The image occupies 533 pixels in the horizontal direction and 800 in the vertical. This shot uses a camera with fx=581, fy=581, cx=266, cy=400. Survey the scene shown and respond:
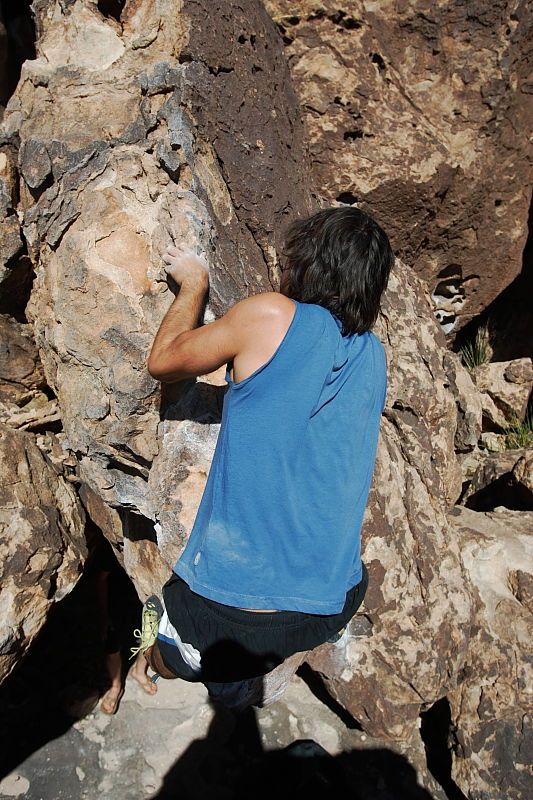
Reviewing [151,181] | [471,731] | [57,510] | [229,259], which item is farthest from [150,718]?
[151,181]

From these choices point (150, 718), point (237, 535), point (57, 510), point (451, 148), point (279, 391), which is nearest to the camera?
point (279, 391)

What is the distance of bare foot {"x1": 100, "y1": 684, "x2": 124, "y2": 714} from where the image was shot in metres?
2.95

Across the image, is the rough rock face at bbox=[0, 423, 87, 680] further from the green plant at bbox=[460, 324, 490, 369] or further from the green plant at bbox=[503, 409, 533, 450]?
the green plant at bbox=[460, 324, 490, 369]

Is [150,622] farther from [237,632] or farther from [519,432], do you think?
Result: [519,432]

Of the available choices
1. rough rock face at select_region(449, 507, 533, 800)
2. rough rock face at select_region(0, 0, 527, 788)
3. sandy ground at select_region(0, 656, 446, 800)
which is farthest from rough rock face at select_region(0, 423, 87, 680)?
rough rock face at select_region(449, 507, 533, 800)

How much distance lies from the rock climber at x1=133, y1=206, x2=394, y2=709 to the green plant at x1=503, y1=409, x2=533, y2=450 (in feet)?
10.5

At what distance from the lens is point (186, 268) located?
1.85m

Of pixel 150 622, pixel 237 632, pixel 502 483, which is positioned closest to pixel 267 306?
pixel 237 632

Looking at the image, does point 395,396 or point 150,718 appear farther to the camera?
point 150,718

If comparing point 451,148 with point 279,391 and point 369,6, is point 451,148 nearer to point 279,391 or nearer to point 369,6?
point 369,6

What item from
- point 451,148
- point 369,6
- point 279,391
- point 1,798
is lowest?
point 1,798

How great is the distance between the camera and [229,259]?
2164 mm

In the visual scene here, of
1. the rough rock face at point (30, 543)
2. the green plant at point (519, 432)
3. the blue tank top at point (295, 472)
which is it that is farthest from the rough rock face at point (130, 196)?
the green plant at point (519, 432)

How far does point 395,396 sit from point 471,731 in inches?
60.2
